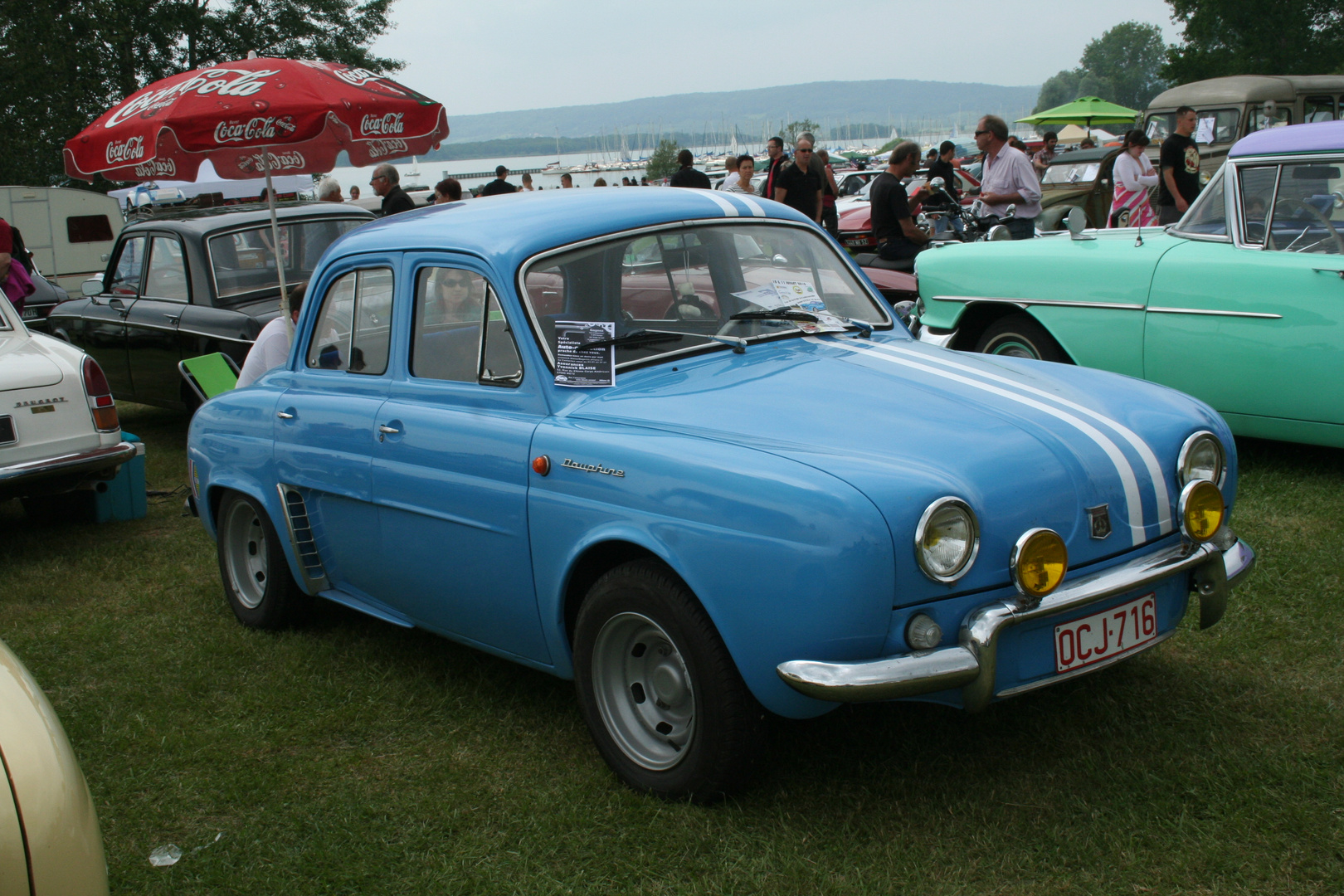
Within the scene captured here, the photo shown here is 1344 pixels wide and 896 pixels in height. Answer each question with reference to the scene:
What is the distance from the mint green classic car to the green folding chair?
4.19 metres

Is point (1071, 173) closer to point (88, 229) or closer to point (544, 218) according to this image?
point (88, 229)

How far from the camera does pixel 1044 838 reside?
2.92 m

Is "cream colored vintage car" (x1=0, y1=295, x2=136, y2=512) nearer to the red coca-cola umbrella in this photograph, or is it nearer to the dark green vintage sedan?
the red coca-cola umbrella

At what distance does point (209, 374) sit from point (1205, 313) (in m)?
5.60

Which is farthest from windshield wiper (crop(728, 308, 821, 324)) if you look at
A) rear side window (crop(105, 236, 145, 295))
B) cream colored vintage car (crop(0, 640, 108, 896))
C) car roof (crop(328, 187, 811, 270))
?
rear side window (crop(105, 236, 145, 295))

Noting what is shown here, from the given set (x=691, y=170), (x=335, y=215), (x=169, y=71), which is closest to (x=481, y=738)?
(x=335, y=215)

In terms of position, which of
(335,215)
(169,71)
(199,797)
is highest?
(169,71)

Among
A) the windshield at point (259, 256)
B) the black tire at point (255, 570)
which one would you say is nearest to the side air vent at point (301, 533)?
the black tire at point (255, 570)

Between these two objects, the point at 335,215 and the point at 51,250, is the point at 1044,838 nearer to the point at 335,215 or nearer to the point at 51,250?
the point at 335,215

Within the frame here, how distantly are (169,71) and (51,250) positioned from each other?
1573 centimetres

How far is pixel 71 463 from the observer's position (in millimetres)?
6141

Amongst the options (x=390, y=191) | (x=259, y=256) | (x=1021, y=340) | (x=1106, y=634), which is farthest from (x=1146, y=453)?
(x=390, y=191)

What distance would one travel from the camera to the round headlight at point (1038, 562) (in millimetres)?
2779

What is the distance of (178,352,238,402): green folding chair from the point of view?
702 centimetres
